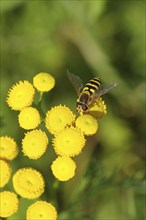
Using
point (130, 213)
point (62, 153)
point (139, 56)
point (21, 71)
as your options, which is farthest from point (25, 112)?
point (139, 56)

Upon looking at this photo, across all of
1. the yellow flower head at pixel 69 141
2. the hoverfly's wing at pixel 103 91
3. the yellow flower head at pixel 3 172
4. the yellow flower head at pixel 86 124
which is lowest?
the yellow flower head at pixel 3 172

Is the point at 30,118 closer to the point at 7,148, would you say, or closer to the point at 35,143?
the point at 35,143

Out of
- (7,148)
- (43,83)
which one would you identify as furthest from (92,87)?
(7,148)

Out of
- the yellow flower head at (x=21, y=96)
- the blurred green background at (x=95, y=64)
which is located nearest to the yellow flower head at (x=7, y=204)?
the yellow flower head at (x=21, y=96)

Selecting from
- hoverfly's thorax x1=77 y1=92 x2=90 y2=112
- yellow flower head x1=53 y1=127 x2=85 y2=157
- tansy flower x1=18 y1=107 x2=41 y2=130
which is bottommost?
yellow flower head x1=53 y1=127 x2=85 y2=157

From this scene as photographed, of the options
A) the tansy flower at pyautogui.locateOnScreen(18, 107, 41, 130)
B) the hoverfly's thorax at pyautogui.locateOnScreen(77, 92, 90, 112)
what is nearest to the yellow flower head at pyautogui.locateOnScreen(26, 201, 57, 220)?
the tansy flower at pyautogui.locateOnScreen(18, 107, 41, 130)

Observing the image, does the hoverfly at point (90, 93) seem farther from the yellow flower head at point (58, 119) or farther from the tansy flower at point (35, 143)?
the tansy flower at point (35, 143)

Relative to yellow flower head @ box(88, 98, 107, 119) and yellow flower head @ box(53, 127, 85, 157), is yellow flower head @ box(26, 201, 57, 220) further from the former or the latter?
yellow flower head @ box(88, 98, 107, 119)
